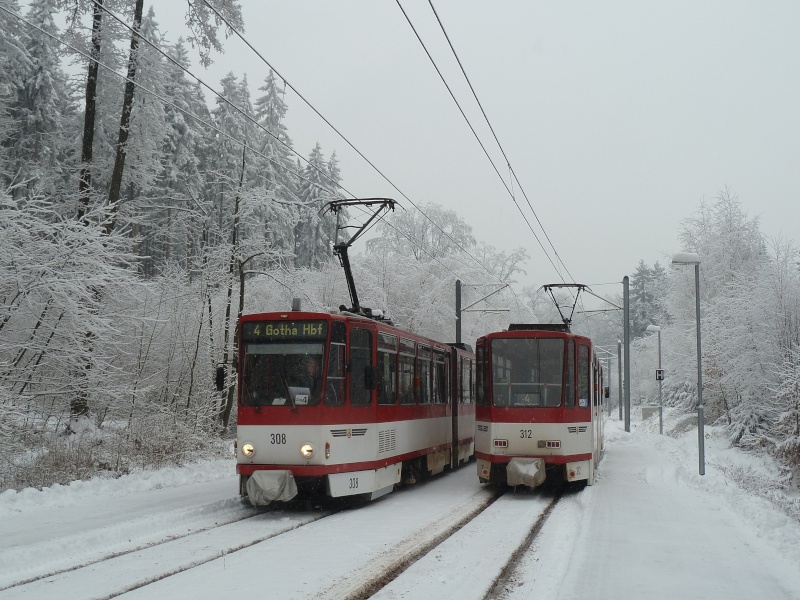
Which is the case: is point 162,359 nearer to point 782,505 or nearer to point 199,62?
point 199,62

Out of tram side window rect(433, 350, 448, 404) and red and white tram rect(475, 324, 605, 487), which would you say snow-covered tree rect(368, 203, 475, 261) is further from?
red and white tram rect(475, 324, 605, 487)

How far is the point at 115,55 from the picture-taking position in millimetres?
20281

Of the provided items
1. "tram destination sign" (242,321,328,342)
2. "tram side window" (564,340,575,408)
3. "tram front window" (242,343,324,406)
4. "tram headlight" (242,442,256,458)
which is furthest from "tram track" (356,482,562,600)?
"tram destination sign" (242,321,328,342)

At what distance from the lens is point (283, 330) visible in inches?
492

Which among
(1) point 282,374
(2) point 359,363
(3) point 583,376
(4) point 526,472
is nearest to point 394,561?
(1) point 282,374

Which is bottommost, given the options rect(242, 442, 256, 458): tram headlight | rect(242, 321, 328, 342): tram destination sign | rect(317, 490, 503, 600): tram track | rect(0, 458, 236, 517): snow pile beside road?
rect(317, 490, 503, 600): tram track

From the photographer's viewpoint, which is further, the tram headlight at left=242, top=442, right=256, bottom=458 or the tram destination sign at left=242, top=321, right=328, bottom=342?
the tram destination sign at left=242, top=321, right=328, bottom=342

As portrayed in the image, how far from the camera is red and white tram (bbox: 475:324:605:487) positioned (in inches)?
576

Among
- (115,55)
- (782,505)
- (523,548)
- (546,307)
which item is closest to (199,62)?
(115,55)

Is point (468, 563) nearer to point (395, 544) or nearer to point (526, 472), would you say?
point (395, 544)

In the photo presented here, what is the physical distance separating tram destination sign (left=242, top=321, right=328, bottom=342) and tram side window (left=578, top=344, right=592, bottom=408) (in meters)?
5.39

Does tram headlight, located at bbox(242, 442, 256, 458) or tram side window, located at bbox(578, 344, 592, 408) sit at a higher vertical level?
tram side window, located at bbox(578, 344, 592, 408)

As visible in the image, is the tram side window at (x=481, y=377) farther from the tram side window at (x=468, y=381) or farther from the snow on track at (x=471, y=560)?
the tram side window at (x=468, y=381)

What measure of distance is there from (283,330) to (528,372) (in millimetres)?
5046
